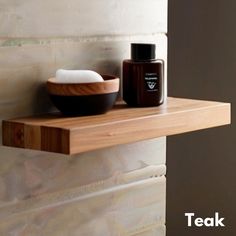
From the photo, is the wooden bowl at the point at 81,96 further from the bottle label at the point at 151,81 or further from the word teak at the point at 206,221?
the word teak at the point at 206,221

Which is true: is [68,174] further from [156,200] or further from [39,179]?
[156,200]

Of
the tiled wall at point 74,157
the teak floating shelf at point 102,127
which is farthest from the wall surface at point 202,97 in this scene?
the teak floating shelf at point 102,127

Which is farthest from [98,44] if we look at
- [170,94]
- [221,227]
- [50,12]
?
[221,227]

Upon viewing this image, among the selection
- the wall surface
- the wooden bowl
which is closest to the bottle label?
the wooden bowl

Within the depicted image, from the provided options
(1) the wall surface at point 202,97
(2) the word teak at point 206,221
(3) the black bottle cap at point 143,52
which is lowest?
(2) the word teak at point 206,221

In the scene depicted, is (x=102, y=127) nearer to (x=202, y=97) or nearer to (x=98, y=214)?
(x=98, y=214)

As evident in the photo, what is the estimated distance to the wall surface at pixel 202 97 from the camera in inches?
88.4

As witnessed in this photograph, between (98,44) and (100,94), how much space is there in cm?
17

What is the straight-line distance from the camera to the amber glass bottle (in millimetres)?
1247

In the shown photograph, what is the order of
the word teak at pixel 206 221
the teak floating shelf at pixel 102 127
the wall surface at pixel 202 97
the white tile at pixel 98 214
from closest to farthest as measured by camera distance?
1. the teak floating shelf at pixel 102 127
2. the white tile at pixel 98 214
3. the wall surface at pixel 202 97
4. the word teak at pixel 206 221

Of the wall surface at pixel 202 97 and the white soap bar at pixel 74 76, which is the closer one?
the white soap bar at pixel 74 76

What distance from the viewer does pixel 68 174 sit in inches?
48.6

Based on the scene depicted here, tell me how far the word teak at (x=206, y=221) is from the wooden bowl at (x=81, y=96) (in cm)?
133

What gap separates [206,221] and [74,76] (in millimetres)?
1437
